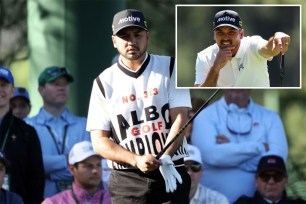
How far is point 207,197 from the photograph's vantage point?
8.22m

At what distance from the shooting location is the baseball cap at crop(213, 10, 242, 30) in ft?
20.3

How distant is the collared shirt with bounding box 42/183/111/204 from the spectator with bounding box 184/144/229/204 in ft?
2.03

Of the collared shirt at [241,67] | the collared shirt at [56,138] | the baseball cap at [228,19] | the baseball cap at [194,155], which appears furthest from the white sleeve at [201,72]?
the collared shirt at [56,138]

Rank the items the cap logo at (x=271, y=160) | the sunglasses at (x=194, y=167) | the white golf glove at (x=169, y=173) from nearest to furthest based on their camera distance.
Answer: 1. the white golf glove at (x=169, y=173)
2. the sunglasses at (x=194, y=167)
3. the cap logo at (x=271, y=160)

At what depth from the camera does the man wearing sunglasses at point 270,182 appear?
835 cm

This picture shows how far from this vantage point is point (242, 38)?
6.27 meters

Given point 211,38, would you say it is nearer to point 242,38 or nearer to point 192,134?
point 242,38

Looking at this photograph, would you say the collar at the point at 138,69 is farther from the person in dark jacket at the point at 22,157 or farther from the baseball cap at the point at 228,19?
the person in dark jacket at the point at 22,157

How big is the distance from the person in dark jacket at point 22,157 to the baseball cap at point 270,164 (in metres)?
1.54

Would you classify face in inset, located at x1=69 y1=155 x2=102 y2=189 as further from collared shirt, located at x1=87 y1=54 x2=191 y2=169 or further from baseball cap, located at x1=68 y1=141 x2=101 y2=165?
collared shirt, located at x1=87 y1=54 x2=191 y2=169

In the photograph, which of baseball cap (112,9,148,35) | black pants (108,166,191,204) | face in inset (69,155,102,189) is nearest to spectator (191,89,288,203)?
face in inset (69,155,102,189)

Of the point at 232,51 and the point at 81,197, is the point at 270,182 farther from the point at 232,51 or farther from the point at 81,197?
the point at 232,51

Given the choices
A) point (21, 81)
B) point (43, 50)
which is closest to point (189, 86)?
point (43, 50)

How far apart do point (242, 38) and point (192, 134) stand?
7.88ft
